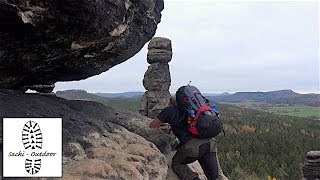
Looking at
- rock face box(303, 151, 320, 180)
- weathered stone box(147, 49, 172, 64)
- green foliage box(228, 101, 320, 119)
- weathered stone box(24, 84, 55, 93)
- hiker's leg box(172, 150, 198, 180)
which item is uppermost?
weathered stone box(147, 49, 172, 64)

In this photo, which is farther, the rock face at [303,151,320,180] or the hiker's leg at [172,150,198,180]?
the rock face at [303,151,320,180]

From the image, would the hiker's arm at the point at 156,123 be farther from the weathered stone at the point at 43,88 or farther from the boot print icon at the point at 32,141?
the boot print icon at the point at 32,141

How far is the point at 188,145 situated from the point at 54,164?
278 centimetres

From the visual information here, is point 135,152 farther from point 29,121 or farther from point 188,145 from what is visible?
point 29,121

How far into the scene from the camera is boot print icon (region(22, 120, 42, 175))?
16.3ft

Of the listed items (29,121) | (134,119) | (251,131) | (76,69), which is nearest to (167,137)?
(134,119)

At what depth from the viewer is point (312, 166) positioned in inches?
611

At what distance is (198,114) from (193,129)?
12.2 inches

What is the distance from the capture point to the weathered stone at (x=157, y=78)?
16.5m

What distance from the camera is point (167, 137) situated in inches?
325

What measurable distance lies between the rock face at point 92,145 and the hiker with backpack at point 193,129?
2.08 feet

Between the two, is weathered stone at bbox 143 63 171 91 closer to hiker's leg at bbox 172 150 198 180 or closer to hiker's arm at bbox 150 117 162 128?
hiker's arm at bbox 150 117 162 128

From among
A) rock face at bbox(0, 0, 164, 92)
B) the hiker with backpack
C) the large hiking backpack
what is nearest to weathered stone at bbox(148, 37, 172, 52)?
rock face at bbox(0, 0, 164, 92)

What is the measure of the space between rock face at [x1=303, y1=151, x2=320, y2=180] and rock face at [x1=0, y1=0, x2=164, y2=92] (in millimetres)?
10613
